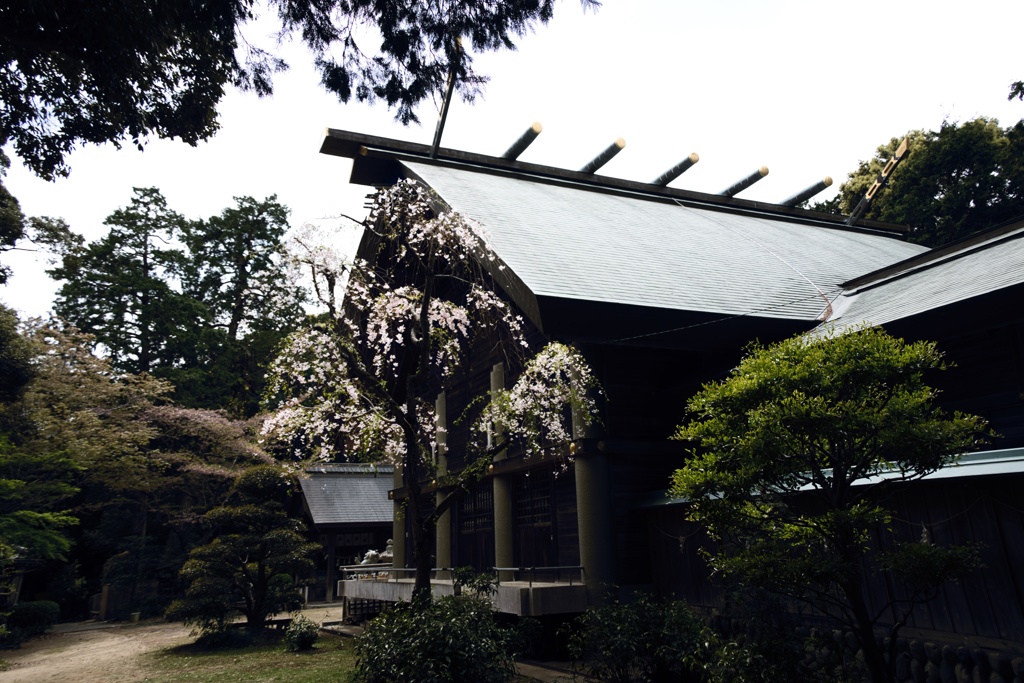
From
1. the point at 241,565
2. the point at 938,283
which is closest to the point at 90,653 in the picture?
the point at 241,565

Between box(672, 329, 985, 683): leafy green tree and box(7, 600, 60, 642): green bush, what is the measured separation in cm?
2295

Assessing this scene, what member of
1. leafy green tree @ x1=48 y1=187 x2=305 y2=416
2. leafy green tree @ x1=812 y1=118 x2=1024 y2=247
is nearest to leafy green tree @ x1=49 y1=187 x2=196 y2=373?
leafy green tree @ x1=48 y1=187 x2=305 y2=416

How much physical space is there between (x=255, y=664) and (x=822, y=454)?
11615 mm

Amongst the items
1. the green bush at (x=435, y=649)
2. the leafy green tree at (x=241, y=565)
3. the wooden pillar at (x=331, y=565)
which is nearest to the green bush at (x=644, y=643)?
the green bush at (x=435, y=649)

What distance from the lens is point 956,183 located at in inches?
1138

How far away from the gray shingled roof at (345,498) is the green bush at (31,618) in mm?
9105

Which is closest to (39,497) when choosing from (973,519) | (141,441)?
(141,441)

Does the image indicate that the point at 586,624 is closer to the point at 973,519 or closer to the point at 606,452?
the point at 606,452

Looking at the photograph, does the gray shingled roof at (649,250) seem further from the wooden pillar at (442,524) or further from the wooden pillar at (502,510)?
the wooden pillar at (442,524)

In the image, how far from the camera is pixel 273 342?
34500mm

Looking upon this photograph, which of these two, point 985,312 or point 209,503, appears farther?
point 209,503

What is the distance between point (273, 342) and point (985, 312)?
31.4 metres

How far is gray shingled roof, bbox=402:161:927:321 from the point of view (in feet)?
40.0

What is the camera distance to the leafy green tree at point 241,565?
1681 cm
